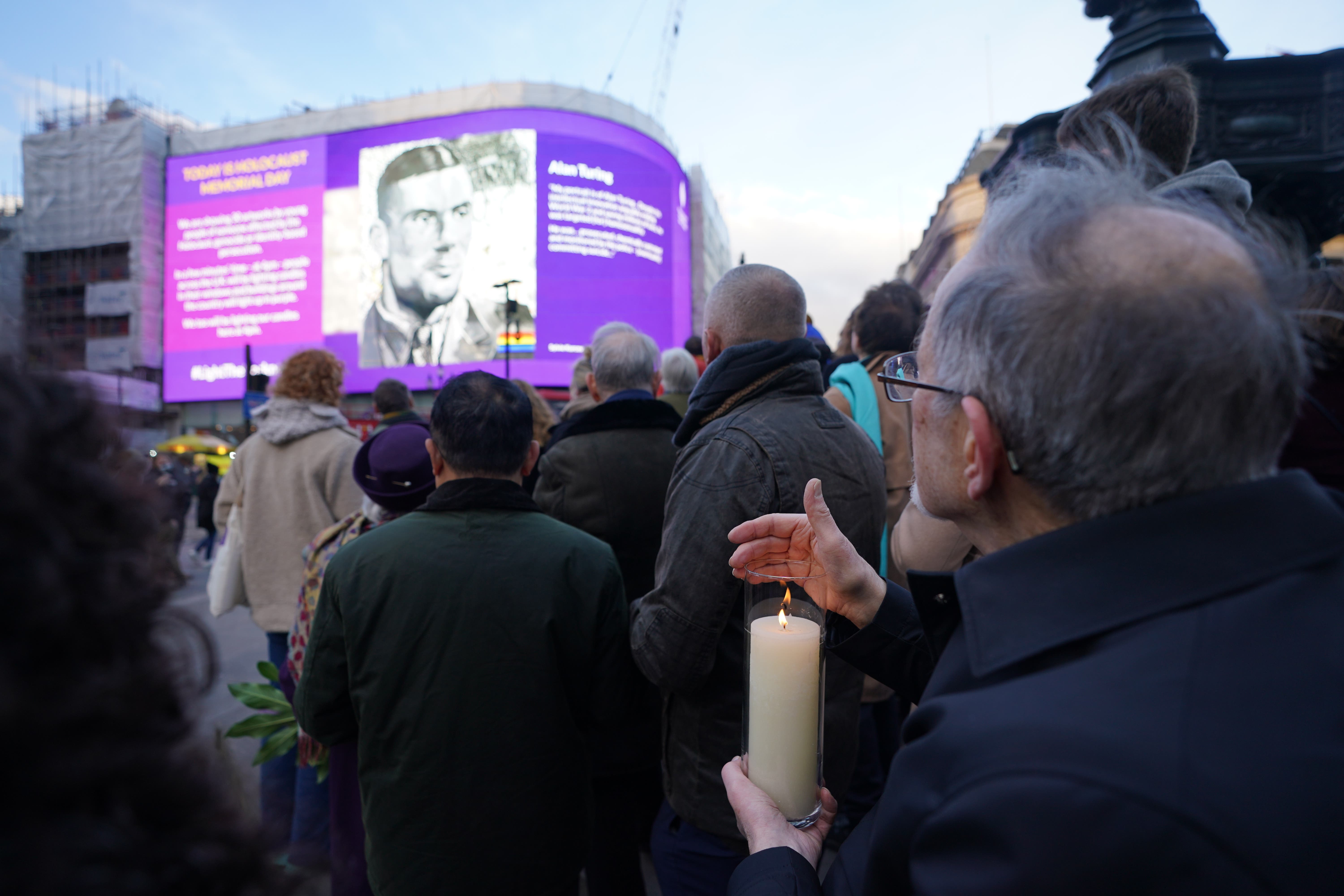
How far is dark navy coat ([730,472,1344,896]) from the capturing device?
0.58m

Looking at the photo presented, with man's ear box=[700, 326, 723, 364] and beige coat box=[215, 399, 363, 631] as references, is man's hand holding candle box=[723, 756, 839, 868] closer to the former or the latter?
man's ear box=[700, 326, 723, 364]

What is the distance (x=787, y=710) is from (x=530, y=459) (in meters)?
1.29

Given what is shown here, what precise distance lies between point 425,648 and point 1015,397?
1562 mm

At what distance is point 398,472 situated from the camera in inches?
94.3

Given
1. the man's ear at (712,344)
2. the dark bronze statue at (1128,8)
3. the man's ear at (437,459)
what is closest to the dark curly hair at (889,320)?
the man's ear at (712,344)

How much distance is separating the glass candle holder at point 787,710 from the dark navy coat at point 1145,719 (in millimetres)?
335

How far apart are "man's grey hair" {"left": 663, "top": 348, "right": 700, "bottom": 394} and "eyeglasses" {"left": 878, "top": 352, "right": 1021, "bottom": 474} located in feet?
9.88

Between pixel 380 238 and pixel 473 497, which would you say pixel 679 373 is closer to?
pixel 473 497

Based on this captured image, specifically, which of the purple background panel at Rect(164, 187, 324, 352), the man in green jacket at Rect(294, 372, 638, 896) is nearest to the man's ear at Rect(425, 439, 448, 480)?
the man in green jacket at Rect(294, 372, 638, 896)

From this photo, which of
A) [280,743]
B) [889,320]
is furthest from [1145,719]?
[889,320]

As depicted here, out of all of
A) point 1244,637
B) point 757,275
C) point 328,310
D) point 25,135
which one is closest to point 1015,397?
point 1244,637

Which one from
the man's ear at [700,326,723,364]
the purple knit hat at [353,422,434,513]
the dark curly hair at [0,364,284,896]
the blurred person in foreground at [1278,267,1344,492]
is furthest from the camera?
the purple knit hat at [353,422,434,513]

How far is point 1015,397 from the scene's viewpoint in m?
0.82

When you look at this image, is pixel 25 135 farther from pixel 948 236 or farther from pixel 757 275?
pixel 757 275
